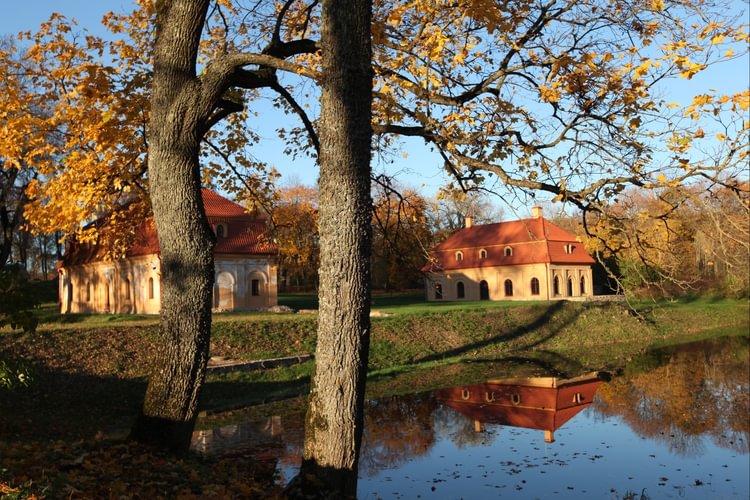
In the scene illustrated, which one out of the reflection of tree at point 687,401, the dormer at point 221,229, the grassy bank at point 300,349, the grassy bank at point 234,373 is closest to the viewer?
the grassy bank at point 234,373

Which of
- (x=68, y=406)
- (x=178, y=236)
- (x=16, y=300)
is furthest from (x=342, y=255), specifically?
(x=68, y=406)

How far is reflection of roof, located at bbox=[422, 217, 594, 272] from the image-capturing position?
51219 millimetres

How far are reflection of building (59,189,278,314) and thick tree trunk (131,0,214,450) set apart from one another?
85.7 ft

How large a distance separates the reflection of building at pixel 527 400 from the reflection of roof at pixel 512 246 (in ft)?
96.9

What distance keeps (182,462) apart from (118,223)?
629 centimetres

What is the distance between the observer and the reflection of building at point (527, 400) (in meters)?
14.5

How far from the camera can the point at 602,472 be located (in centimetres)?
1050

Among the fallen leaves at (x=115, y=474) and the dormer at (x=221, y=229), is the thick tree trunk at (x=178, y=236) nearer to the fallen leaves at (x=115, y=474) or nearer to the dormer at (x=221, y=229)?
the fallen leaves at (x=115, y=474)

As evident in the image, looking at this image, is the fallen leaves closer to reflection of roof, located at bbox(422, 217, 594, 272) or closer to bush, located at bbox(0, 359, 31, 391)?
bush, located at bbox(0, 359, 31, 391)

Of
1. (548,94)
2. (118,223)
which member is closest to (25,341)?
(118,223)

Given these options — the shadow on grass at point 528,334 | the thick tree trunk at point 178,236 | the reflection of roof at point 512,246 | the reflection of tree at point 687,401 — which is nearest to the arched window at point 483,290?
the reflection of roof at point 512,246

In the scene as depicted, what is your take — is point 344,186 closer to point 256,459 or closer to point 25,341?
point 256,459

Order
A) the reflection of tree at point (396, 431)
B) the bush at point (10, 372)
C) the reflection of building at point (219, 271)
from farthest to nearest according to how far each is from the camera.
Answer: the reflection of building at point (219, 271)
the reflection of tree at point (396, 431)
the bush at point (10, 372)

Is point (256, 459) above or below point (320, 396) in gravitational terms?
below
